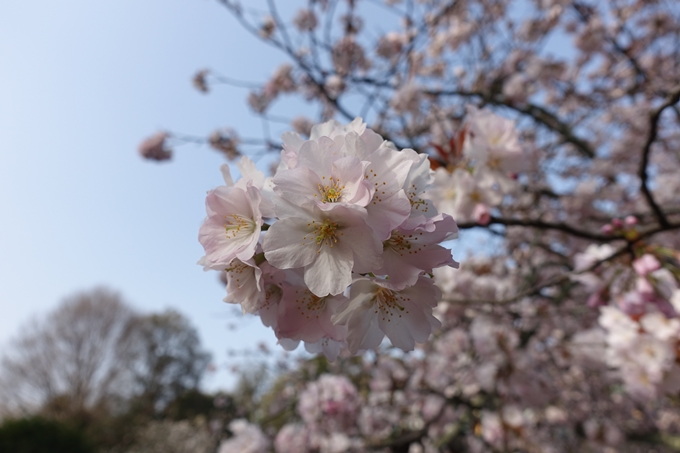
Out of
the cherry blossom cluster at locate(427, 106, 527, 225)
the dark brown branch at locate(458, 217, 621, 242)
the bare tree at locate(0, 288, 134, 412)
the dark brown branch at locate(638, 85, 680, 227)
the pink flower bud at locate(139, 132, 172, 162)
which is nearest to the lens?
the dark brown branch at locate(638, 85, 680, 227)

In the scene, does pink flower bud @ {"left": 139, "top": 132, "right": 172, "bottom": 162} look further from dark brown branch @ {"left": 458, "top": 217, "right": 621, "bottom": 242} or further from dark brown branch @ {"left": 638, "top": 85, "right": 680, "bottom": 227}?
dark brown branch @ {"left": 638, "top": 85, "right": 680, "bottom": 227}

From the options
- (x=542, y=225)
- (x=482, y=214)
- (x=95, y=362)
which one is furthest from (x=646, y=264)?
(x=95, y=362)

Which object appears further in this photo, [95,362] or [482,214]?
[95,362]

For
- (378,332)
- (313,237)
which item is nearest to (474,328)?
(378,332)

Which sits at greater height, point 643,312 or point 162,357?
point 162,357

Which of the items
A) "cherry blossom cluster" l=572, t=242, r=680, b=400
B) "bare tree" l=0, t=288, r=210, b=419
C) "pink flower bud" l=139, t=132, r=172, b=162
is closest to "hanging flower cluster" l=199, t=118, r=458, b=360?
"cherry blossom cluster" l=572, t=242, r=680, b=400

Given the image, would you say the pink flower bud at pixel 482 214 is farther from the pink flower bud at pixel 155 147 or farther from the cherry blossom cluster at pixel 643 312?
the pink flower bud at pixel 155 147

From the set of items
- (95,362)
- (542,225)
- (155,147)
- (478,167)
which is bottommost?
(542,225)

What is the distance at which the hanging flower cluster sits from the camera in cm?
60

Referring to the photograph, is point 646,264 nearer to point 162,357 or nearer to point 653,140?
point 653,140

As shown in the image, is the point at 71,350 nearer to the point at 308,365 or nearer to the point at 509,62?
the point at 308,365

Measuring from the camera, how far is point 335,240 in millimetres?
640

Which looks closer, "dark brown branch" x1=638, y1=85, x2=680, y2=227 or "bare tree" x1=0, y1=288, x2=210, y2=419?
"dark brown branch" x1=638, y1=85, x2=680, y2=227

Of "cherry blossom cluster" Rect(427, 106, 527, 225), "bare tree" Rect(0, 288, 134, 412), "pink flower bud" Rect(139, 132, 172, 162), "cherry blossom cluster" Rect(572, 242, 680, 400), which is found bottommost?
"cherry blossom cluster" Rect(572, 242, 680, 400)
